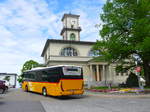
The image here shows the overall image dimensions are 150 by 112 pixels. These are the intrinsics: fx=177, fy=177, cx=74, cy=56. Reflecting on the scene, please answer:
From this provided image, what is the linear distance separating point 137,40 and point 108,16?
5.38 metres

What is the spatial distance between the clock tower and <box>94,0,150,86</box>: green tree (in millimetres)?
29200

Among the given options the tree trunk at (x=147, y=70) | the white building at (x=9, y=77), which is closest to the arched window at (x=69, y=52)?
the white building at (x=9, y=77)

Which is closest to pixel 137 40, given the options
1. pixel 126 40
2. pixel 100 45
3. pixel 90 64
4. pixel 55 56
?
pixel 126 40

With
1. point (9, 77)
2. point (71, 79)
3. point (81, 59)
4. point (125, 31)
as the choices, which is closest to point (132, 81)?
point (125, 31)

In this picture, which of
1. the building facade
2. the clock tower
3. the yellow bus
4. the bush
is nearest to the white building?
the building facade

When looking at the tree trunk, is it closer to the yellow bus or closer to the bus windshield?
the yellow bus

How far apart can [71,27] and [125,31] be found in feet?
107

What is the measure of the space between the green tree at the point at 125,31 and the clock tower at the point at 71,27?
29.2m

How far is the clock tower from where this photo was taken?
182 feet

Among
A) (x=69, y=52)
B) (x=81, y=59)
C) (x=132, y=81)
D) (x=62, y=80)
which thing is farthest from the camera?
(x=69, y=52)

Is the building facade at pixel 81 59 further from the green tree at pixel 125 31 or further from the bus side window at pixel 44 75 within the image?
the bus side window at pixel 44 75

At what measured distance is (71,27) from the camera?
56750mm

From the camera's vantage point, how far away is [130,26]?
81.0 ft

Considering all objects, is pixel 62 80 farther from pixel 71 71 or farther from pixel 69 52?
pixel 69 52
